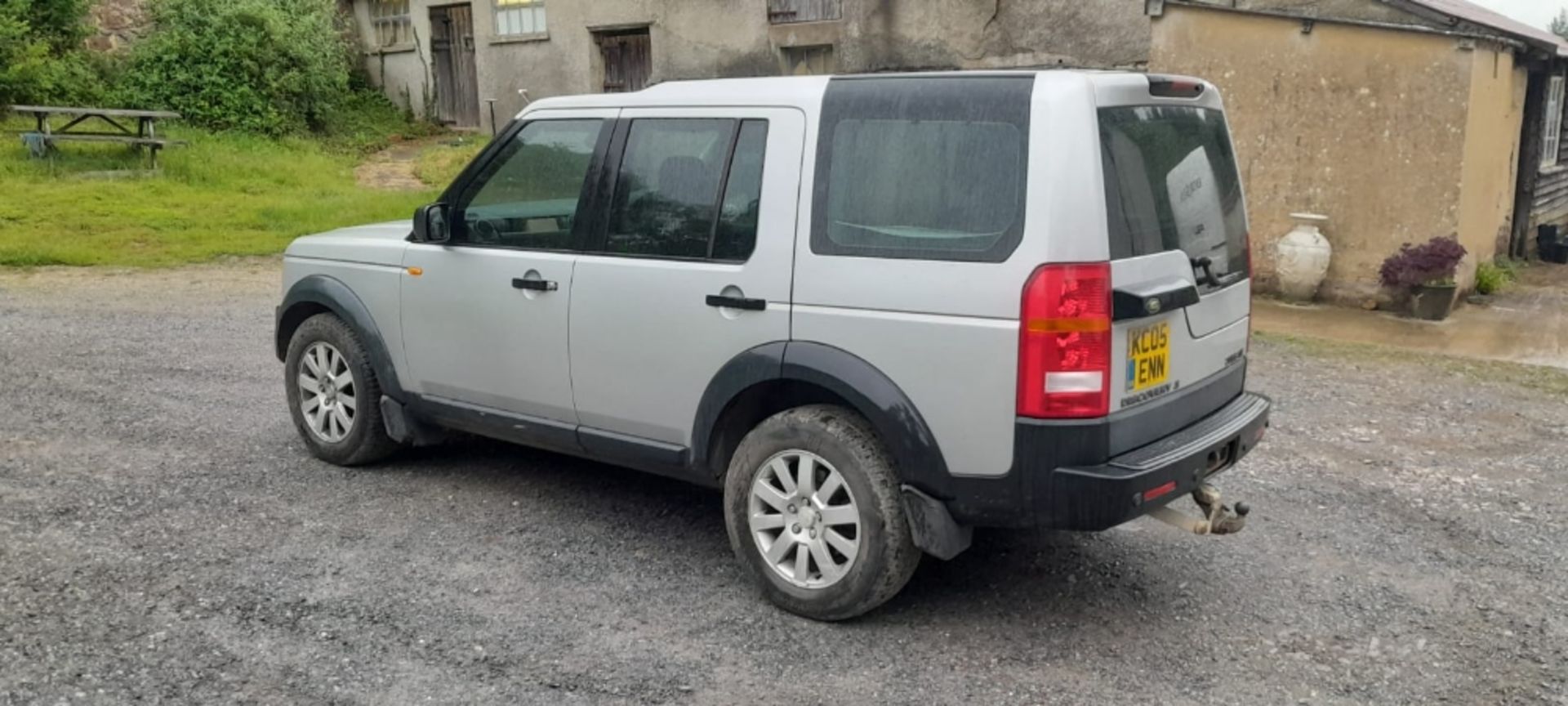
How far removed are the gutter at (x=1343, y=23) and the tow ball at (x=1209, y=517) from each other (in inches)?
308

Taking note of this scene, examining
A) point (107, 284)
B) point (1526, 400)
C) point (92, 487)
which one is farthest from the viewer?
point (107, 284)

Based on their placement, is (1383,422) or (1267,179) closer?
(1383,422)

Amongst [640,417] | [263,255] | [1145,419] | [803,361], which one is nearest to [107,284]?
[263,255]

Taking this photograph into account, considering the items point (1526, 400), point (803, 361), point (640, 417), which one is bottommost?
point (1526, 400)

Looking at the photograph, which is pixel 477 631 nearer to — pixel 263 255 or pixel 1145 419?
pixel 1145 419

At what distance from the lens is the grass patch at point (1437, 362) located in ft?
A: 26.3

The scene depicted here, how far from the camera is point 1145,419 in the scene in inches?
152

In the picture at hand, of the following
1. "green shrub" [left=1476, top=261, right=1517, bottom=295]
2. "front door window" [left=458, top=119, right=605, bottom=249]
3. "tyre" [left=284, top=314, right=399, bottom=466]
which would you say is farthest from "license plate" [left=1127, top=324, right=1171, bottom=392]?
"green shrub" [left=1476, top=261, right=1517, bottom=295]

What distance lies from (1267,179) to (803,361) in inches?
340

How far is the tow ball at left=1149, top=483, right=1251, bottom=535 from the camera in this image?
13.5 ft

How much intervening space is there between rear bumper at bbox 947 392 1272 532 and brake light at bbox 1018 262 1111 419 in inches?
3.3

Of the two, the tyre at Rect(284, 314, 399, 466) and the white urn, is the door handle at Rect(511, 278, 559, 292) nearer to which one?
the tyre at Rect(284, 314, 399, 466)

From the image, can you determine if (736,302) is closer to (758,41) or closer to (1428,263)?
(1428,263)

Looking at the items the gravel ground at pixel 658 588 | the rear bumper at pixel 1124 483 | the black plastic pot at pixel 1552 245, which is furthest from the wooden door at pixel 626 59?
the rear bumper at pixel 1124 483
